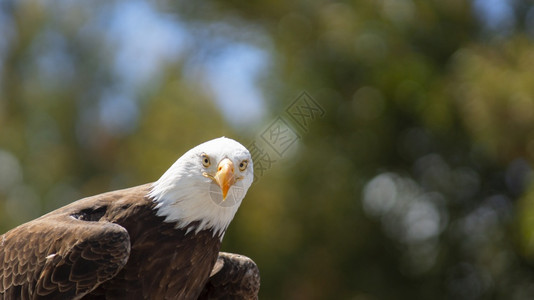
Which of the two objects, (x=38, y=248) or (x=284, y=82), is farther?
(x=284, y=82)

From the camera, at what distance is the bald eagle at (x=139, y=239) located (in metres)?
4.04

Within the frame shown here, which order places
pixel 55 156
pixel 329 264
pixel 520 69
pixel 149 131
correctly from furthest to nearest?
pixel 55 156
pixel 149 131
pixel 329 264
pixel 520 69

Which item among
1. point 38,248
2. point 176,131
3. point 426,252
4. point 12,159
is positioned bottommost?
point 12,159

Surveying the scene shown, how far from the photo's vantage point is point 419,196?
11.0 metres

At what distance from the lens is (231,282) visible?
4.87m

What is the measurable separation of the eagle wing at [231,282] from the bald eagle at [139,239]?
45 centimetres

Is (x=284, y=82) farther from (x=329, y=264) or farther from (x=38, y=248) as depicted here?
(x=38, y=248)

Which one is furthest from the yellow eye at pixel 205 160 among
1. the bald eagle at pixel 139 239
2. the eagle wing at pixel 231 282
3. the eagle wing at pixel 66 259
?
the eagle wing at pixel 231 282

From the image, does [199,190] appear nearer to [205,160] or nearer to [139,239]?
[205,160]

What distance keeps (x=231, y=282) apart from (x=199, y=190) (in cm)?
89

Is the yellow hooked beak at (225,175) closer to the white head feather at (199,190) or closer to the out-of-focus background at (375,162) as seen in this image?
the white head feather at (199,190)

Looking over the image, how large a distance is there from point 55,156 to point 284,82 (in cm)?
556

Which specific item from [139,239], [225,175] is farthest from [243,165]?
[139,239]

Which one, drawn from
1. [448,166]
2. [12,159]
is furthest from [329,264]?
[12,159]
